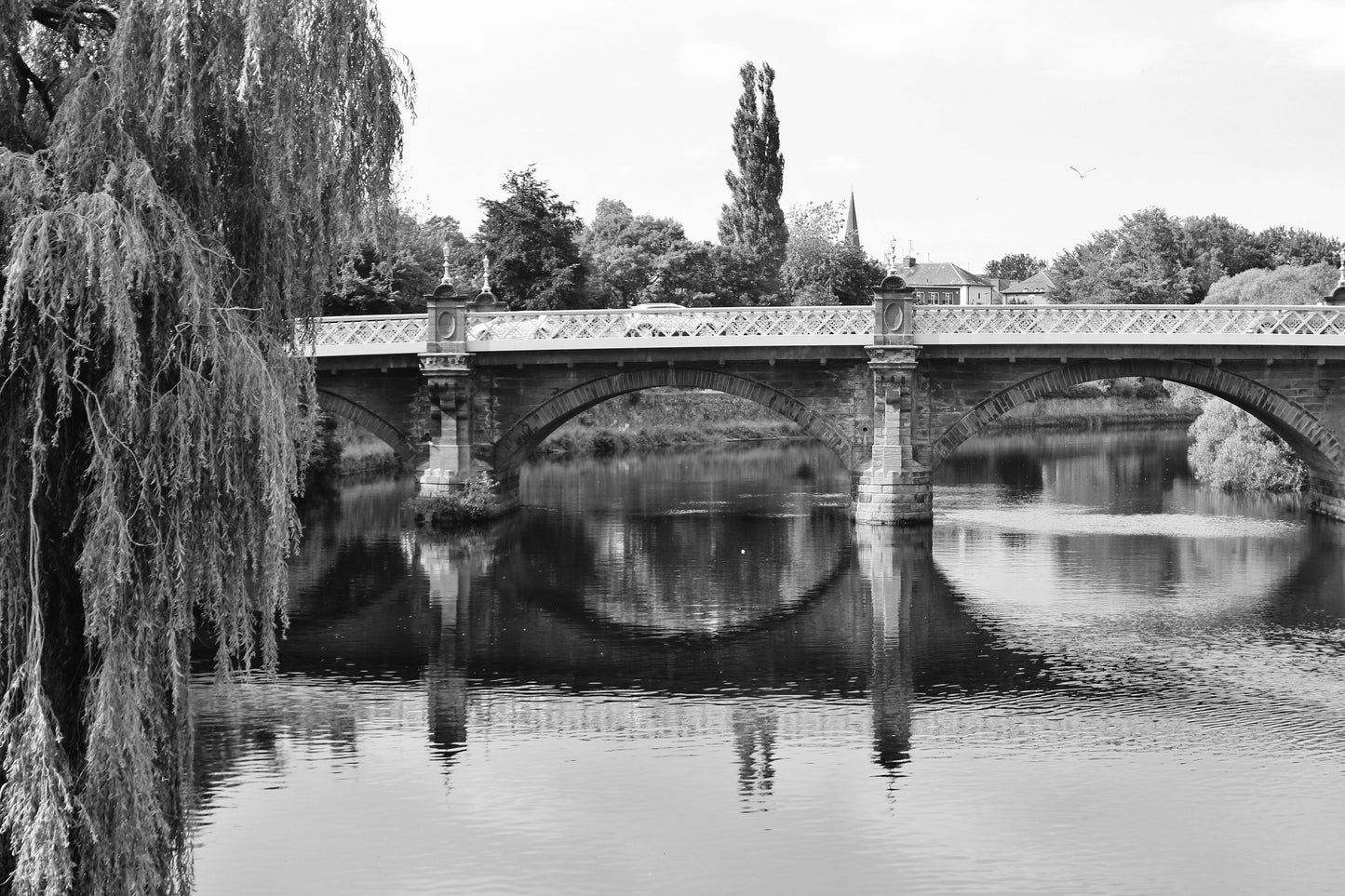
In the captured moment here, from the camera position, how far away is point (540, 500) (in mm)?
42812

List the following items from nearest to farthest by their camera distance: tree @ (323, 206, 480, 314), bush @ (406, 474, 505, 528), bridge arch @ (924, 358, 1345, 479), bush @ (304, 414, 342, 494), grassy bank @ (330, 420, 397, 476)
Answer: bridge arch @ (924, 358, 1345, 479) < bush @ (406, 474, 505, 528) < bush @ (304, 414, 342, 494) < grassy bank @ (330, 420, 397, 476) < tree @ (323, 206, 480, 314)

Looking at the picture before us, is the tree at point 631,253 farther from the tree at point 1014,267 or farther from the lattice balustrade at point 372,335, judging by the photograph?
the tree at point 1014,267

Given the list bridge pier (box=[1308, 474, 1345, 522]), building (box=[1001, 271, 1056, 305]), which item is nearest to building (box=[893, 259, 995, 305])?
building (box=[1001, 271, 1056, 305])

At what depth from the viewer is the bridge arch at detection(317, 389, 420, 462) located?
37125 millimetres

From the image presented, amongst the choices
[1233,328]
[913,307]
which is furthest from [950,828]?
[1233,328]

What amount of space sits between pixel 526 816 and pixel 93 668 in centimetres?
658

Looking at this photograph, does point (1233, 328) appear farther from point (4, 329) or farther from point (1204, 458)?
point (4, 329)

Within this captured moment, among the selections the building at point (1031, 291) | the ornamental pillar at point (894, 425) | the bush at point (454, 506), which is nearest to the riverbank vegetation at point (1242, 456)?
the ornamental pillar at point (894, 425)

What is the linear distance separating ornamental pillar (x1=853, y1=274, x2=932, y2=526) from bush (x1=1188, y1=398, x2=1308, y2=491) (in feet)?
43.2

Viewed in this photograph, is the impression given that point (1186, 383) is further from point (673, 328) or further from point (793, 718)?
point (793, 718)

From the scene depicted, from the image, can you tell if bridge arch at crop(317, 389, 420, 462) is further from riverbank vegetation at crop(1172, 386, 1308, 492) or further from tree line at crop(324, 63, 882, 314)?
riverbank vegetation at crop(1172, 386, 1308, 492)

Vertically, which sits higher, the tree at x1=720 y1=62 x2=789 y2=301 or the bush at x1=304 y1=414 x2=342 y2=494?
the tree at x1=720 y1=62 x2=789 y2=301

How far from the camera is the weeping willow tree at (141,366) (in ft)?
30.2

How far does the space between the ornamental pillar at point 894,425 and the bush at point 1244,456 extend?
13153mm
